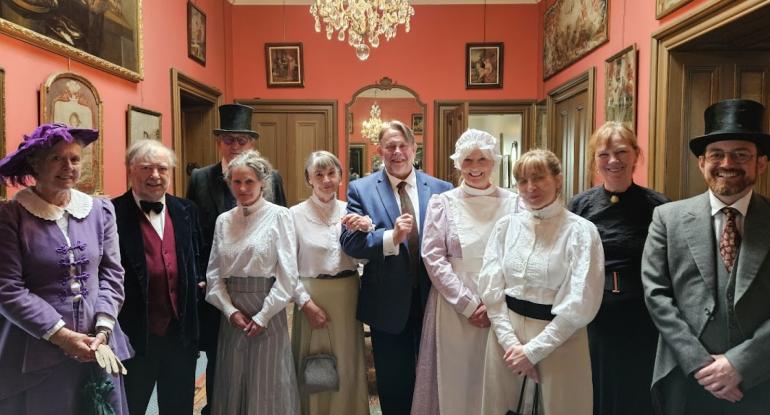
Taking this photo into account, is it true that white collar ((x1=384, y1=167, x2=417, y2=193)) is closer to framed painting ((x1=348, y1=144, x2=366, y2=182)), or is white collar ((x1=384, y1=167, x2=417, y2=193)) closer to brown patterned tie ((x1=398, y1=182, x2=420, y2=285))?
brown patterned tie ((x1=398, y1=182, x2=420, y2=285))

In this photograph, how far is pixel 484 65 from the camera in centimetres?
607

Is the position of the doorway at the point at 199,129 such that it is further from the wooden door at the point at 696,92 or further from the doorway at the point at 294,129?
the wooden door at the point at 696,92

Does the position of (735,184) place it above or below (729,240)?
above

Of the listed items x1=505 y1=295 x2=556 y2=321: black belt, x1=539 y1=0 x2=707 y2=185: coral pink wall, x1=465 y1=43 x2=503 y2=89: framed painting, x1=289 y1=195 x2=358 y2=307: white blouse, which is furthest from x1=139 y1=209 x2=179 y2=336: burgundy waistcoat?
x1=465 y1=43 x2=503 y2=89: framed painting

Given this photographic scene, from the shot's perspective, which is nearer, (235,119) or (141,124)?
(235,119)

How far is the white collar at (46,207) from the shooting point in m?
1.63

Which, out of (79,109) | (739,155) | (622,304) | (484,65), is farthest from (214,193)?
(484,65)

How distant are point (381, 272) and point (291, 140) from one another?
14.1 ft

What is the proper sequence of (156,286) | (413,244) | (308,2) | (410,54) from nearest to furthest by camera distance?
1. (156,286)
2. (413,244)
3. (308,2)
4. (410,54)

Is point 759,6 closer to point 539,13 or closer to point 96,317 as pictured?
point 96,317

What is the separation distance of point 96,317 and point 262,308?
0.65 metres

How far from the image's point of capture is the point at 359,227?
2.13 metres

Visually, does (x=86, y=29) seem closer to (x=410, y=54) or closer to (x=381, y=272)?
(x=381, y=272)

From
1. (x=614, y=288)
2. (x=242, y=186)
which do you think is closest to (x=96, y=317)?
(x=242, y=186)
